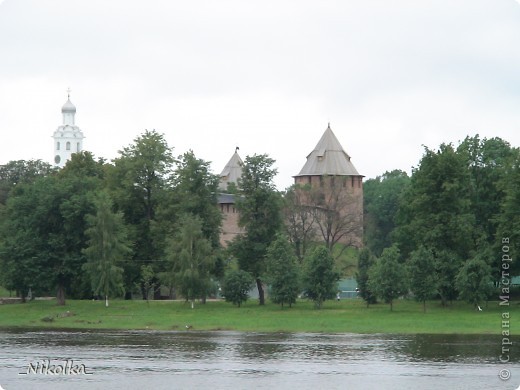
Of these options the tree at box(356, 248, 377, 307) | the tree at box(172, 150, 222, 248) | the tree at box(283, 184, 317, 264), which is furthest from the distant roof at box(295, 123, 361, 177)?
the tree at box(356, 248, 377, 307)

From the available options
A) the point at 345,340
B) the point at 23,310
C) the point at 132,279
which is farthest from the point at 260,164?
the point at 345,340

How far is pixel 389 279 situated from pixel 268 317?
6.70 meters

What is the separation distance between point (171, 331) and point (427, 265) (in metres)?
14.2

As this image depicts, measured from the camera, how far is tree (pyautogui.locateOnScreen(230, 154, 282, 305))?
74.1 meters

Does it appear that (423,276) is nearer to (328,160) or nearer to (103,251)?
(103,251)

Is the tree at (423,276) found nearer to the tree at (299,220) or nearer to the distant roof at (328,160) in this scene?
the tree at (299,220)

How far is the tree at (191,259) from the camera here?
69688mm

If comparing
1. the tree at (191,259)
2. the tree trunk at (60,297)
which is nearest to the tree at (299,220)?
the tree at (191,259)

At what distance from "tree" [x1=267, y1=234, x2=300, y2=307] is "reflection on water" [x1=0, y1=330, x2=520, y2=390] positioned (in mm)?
11080

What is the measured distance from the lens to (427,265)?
6525 cm

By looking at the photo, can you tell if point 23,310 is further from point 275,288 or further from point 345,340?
point 345,340

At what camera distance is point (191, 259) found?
230 ft

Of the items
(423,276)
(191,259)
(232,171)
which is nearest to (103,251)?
(191,259)

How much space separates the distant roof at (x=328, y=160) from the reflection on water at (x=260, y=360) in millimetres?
51234
